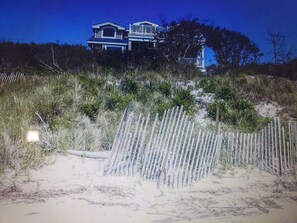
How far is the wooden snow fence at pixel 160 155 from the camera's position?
321cm

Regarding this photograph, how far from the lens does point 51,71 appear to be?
478cm

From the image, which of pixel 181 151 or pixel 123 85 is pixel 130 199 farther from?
pixel 123 85

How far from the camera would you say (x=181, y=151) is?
3.37 metres

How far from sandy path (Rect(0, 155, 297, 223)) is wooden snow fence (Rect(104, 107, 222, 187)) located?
0.12m

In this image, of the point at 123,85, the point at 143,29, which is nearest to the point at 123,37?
the point at 143,29

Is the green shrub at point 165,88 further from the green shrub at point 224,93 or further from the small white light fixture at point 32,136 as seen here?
the small white light fixture at point 32,136

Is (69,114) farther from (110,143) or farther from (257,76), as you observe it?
(257,76)

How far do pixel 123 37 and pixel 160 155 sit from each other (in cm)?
206

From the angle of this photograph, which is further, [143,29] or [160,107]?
[160,107]

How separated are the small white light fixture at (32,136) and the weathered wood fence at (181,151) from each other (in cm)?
106

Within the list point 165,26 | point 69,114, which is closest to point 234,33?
point 165,26

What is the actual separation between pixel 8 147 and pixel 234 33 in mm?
3385

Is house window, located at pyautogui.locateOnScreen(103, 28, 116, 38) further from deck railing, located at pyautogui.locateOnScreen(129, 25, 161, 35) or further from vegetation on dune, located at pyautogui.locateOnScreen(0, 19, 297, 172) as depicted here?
vegetation on dune, located at pyautogui.locateOnScreen(0, 19, 297, 172)

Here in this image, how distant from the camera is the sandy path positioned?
2547 mm
